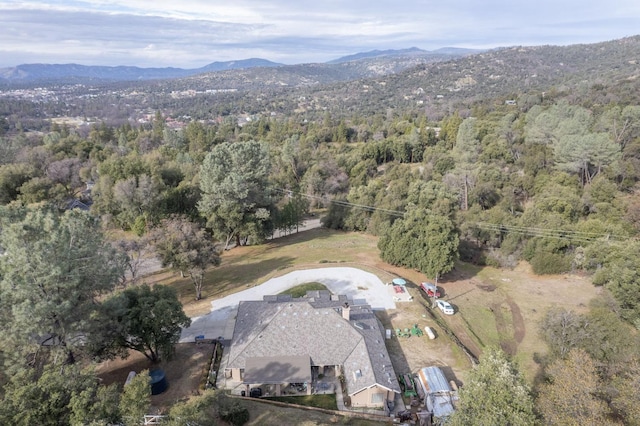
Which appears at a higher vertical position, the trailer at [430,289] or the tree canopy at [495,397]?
the tree canopy at [495,397]

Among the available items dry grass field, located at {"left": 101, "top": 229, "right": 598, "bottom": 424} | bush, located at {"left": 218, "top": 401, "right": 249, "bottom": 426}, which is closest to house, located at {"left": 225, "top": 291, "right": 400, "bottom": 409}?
dry grass field, located at {"left": 101, "top": 229, "right": 598, "bottom": 424}

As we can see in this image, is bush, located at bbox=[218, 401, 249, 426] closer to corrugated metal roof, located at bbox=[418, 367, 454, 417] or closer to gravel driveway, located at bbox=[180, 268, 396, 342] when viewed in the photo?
gravel driveway, located at bbox=[180, 268, 396, 342]

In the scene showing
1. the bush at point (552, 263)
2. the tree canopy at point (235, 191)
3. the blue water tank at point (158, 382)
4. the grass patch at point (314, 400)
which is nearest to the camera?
the grass patch at point (314, 400)

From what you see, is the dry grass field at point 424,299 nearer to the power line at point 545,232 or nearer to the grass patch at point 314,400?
the grass patch at point 314,400

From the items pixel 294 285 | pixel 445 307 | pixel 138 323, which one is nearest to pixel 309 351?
pixel 138 323

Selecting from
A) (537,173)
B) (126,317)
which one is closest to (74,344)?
(126,317)

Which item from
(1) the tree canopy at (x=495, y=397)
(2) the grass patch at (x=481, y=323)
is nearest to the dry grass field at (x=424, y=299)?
(2) the grass patch at (x=481, y=323)
